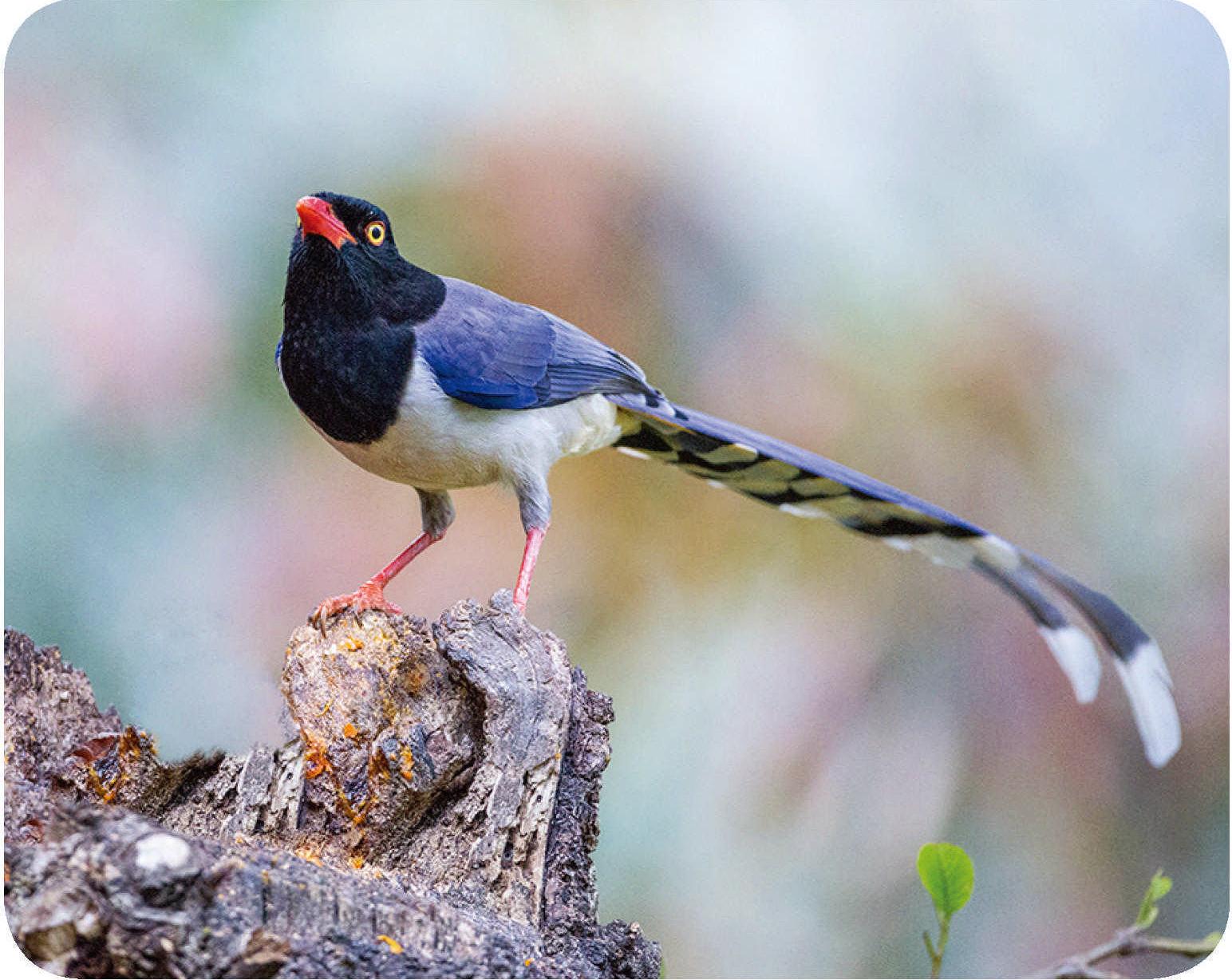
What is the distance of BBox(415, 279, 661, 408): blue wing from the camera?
2.21 m

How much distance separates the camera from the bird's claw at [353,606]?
7.29ft

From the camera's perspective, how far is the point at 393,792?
1832 mm

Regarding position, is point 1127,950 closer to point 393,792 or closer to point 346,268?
point 393,792

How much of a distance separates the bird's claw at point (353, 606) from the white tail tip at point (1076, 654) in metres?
1.29

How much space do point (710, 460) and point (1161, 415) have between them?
91 cm

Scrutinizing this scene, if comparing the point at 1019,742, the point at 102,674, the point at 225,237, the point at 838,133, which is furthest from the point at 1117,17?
the point at 102,674

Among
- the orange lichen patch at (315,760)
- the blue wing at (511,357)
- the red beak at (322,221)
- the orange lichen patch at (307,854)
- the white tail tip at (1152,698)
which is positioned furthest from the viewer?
the white tail tip at (1152,698)

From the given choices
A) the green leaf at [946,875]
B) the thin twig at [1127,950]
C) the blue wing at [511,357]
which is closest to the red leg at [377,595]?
the blue wing at [511,357]

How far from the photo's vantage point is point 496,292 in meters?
2.60

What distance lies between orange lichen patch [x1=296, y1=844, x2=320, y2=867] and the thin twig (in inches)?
44.6

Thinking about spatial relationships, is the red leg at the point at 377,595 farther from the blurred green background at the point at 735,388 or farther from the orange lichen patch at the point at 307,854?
the orange lichen patch at the point at 307,854

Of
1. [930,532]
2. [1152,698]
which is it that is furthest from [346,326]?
[1152,698]

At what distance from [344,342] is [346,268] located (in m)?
0.13

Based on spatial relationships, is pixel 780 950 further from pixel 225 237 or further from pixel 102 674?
pixel 225 237
